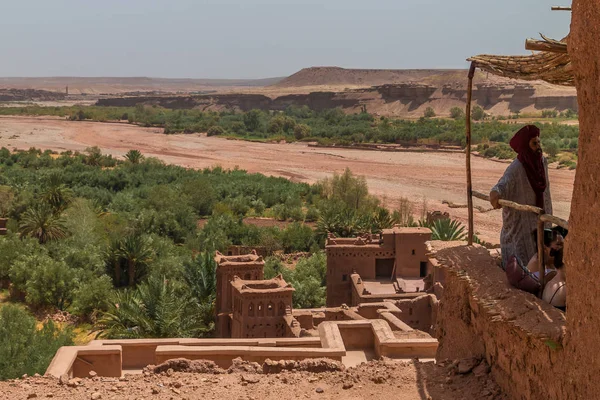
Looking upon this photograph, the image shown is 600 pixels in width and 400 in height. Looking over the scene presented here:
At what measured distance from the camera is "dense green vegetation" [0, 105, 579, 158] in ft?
199

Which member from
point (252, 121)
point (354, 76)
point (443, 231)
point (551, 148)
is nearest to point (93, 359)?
point (443, 231)

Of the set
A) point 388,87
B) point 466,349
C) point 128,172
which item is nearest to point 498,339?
point 466,349

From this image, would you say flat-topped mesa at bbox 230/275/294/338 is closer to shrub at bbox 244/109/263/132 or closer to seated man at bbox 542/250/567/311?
seated man at bbox 542/250/567/311

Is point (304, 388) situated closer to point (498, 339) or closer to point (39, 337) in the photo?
point (498, 339)

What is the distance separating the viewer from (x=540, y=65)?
16.4 ft

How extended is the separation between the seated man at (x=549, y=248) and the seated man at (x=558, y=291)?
0.10 m

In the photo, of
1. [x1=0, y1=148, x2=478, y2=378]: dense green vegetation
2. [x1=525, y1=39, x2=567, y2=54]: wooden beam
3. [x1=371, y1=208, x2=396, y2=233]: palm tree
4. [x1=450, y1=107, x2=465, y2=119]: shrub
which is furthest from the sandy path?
[x1=525, y1=39, x2=567, y2=54]: wooden beam

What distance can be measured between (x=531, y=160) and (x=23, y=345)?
1075cm

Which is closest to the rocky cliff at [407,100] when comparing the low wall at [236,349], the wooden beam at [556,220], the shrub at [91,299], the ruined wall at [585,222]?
the shrub at [91,299]

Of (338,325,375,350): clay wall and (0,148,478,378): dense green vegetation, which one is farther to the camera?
(0,148,478,378): dense green vegetation

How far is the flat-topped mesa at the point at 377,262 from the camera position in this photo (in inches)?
691

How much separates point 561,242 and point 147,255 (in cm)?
→ 1880

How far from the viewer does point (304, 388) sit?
5.95 m

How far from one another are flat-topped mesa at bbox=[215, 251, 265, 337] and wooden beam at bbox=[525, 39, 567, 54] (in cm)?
985
